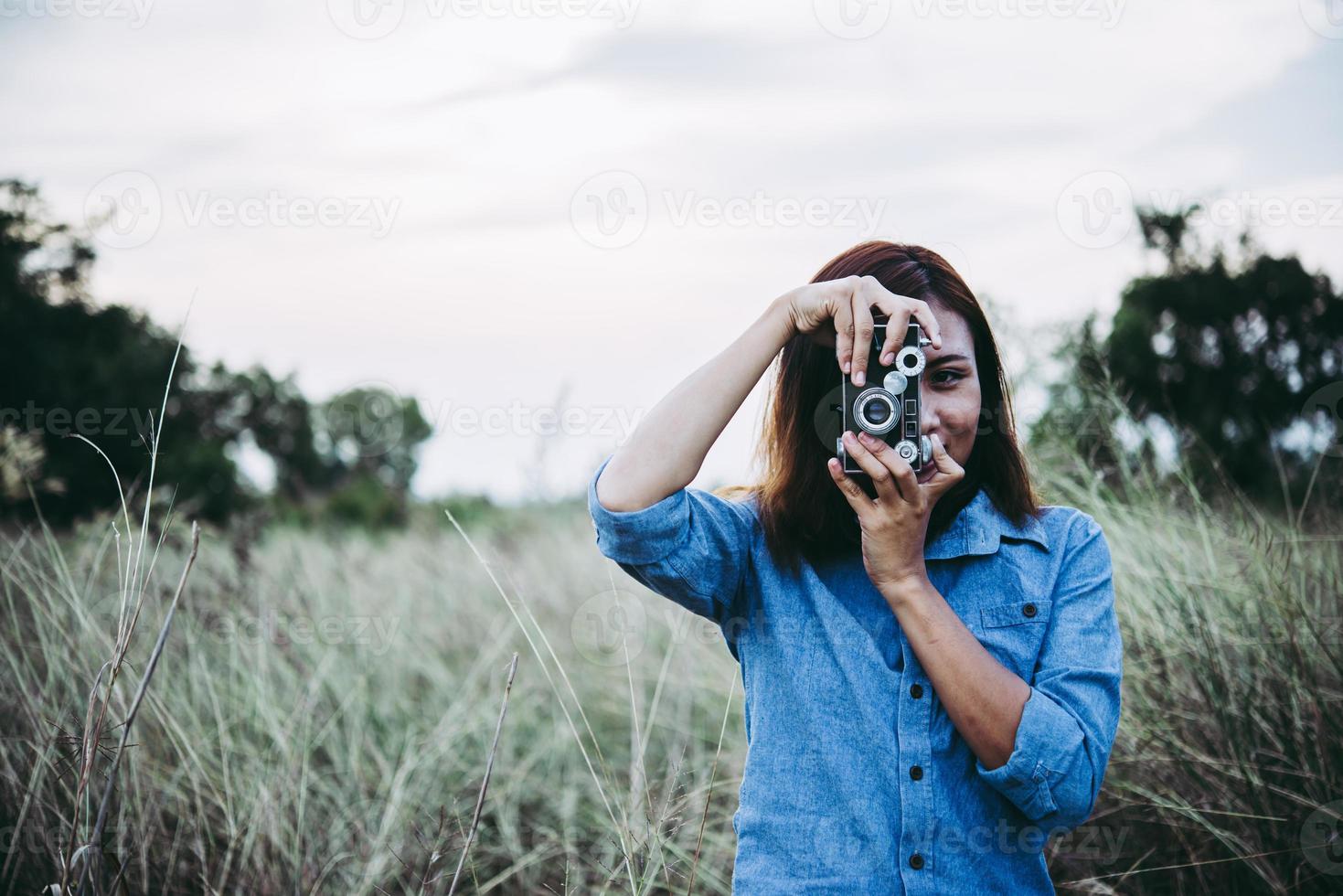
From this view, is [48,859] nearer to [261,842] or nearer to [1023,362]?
[261,842]

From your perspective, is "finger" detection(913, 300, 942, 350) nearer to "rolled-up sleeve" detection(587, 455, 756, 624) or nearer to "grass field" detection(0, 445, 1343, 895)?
"rolled-up sleeve" detection(587, 455, 756, 624)

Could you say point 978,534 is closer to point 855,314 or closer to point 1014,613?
point 1014,613

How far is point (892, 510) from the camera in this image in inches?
52.9

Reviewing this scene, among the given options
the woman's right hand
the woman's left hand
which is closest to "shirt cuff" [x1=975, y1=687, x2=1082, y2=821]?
the woman's left hand

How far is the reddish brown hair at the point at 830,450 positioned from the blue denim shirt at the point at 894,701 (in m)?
0.05

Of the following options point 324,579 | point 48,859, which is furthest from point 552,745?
point 324,579

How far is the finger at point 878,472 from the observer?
134 centimetres

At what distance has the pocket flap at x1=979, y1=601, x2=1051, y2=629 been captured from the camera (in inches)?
56.6

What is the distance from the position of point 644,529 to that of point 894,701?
0.51 meters

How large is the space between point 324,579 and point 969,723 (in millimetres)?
4623

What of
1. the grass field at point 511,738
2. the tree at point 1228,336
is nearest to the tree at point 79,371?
the grass field at point 511,738

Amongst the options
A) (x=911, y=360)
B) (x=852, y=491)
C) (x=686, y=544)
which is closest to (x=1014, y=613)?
(x=852, y=491)

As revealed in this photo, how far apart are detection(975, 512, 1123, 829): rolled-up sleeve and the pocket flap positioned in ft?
0.07

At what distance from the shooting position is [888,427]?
4.49 feet
